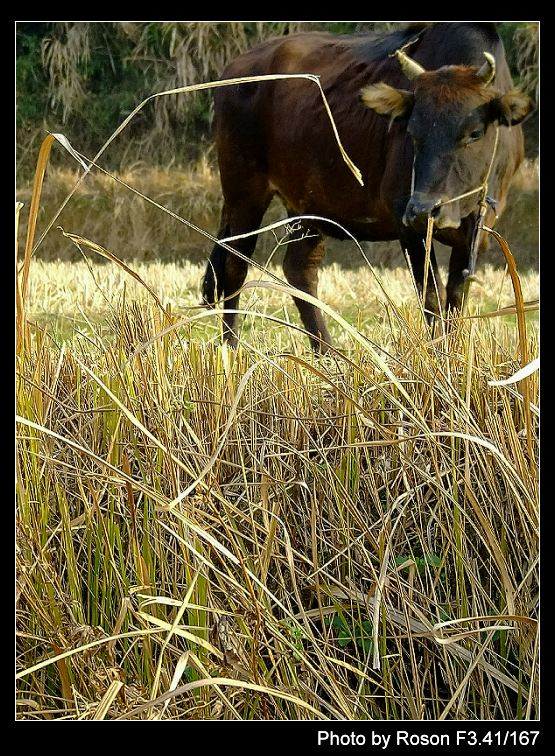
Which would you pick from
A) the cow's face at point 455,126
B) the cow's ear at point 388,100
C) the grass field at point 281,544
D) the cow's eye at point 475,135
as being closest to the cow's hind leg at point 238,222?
the cow's ear at point 388,100

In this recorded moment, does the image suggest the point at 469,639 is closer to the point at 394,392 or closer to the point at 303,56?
the point at 394,392

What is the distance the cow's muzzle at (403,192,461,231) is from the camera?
405 cm

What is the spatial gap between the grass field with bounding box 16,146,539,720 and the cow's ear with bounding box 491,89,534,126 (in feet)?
7.52

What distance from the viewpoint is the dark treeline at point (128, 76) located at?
12.4 m

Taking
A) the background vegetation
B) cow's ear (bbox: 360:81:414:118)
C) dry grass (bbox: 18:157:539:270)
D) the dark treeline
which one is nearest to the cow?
cow's ear (bbox: 360:81:414:118)

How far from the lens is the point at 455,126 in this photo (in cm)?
426

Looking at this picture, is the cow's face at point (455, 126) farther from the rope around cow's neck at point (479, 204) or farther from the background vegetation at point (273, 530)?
the background vegetation at point (273, 530)

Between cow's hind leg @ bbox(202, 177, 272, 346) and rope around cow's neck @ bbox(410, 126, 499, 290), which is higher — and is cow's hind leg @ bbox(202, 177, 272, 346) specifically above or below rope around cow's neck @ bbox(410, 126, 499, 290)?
below

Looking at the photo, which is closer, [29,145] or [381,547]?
[381,547]

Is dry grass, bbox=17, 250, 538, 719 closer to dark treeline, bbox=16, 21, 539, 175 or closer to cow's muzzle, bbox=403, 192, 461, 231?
cow's muzzle, bbox=403, 192, 461, 231

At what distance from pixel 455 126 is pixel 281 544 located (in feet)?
9.07

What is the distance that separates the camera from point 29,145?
45.2ft
